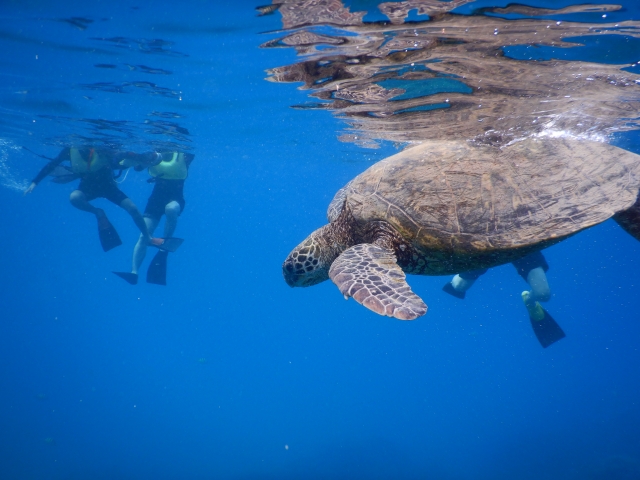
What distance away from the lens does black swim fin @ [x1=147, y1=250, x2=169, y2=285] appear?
1434cm

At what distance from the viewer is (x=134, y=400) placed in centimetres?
4319

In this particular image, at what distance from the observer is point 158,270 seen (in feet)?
47.6

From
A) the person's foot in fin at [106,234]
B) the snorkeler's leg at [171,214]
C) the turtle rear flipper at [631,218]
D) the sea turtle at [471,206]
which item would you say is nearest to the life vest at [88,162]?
the person's foot in fin at [106,234]

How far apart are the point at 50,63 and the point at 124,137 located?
861 cm

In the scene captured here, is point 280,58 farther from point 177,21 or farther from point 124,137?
point 124,137

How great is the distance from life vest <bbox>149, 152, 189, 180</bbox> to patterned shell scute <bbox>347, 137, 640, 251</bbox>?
1284cm

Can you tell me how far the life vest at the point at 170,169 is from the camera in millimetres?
15477

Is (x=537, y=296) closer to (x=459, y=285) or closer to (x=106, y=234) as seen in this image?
(x=459, y=285)

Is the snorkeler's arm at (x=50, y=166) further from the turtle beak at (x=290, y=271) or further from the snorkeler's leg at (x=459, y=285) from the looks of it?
the snorkeler's leg at (x=459, y=285)

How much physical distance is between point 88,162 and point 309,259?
13.7 meters

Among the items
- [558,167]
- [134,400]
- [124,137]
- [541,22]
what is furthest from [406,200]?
[134,400]

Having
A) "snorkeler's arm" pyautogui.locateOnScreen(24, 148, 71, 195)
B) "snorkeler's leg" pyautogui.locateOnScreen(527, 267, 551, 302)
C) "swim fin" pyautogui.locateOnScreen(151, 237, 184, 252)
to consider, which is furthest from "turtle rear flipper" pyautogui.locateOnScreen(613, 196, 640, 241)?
"snorkeler's arm" pyautogui.locateOnScreen(24, 148, 71, 195)

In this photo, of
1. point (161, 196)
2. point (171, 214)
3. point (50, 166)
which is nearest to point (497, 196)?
point (171, 214)

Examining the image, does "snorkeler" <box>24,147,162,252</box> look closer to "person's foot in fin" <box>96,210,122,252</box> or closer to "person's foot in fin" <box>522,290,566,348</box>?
"person's foot in fin" <box>96,210,122,252</box>
